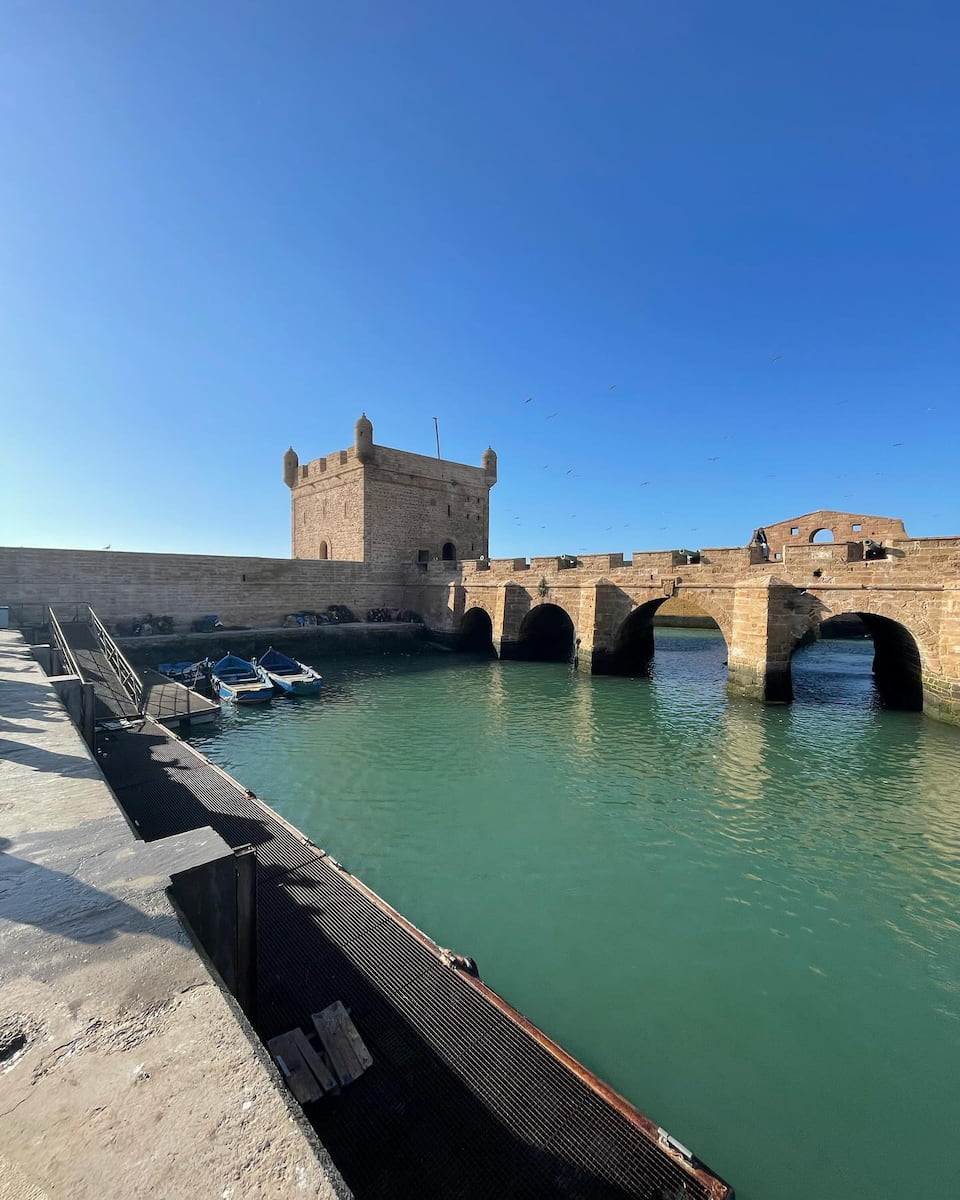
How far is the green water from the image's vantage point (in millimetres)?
3641

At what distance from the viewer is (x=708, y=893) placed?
20.2 ft

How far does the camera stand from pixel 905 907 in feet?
19.5

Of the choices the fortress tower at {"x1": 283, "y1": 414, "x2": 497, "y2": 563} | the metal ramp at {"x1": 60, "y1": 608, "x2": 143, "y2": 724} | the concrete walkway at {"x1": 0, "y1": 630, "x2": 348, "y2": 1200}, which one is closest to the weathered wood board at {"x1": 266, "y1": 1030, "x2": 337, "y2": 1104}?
the concrete walkway at {"x1": 0, "y1": 630, "x2": 348, "y2": 1200}

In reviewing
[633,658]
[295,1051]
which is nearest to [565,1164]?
[295,1051]

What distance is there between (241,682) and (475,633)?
515 inches

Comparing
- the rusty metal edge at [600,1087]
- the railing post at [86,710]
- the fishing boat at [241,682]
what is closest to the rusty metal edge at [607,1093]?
the rusty metal edge at [600,1087]

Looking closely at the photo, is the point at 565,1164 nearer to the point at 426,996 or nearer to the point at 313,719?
the point at 426,996

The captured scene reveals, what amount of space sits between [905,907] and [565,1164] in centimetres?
540

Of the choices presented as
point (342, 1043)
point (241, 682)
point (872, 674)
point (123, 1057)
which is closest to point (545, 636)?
point (872, 674)

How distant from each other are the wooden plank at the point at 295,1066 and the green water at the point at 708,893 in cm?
195

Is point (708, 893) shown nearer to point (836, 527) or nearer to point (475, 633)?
point (475, 633)

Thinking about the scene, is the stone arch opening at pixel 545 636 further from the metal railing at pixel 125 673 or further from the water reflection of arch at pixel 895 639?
the metal railing at pixel 125 673

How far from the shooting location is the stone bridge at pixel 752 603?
1324 centimetres

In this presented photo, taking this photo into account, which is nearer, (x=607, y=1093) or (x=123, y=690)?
(x=607, y=1093)
